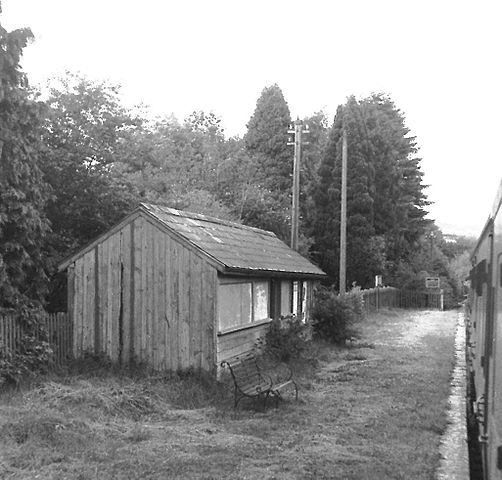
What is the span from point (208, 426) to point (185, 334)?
11.4 feet

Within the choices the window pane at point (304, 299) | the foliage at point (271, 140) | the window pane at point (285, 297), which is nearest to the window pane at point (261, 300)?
the window pane at point (285, 297)

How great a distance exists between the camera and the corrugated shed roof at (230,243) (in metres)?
13.2

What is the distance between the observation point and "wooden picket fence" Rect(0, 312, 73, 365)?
39.1ft

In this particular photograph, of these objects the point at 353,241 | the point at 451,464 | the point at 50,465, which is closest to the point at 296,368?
the point at 451,464

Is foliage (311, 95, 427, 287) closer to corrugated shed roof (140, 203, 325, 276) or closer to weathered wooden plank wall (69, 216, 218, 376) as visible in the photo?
corrugated shed roof (140, 203, 325, 276)

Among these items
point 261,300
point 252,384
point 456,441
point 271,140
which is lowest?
point 456,441

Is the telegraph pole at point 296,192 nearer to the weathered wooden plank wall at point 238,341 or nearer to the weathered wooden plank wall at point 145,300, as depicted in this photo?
the weathered wooden plank wall at point 238,341

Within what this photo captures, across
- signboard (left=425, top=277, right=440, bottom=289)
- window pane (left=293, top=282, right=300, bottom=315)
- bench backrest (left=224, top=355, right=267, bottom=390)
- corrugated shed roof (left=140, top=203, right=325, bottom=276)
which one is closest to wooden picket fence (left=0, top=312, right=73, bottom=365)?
corrugated shed roof (left=140, top=203, right=325, bottom=276)

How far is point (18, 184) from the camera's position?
14.1 m

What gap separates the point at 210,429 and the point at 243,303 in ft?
17.3

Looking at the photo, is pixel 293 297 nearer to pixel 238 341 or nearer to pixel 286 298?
pixel 286 298

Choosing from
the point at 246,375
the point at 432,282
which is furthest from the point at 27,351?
the point at 432,282

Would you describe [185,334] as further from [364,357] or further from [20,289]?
[364,357]

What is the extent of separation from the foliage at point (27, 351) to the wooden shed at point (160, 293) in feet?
3.85
